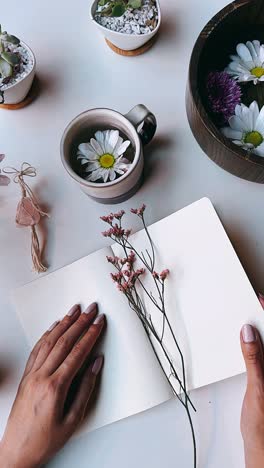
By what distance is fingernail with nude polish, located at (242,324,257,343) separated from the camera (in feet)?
1.99

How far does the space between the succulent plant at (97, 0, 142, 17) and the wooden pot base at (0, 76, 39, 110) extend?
15 centimetres

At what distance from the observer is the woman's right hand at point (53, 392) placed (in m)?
0.63

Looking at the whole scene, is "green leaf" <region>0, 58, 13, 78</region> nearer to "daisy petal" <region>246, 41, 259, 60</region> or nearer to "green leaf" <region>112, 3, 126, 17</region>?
"green leaf" <region>112, 3, 126, 17</region>

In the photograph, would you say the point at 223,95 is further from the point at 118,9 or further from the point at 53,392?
the point at 53,392

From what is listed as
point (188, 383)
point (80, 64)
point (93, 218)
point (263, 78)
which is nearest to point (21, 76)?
point (80, 64)

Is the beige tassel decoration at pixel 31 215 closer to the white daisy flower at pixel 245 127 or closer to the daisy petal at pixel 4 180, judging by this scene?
the daisy petal at pixel 4 180

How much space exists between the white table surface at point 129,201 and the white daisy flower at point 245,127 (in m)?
0.07

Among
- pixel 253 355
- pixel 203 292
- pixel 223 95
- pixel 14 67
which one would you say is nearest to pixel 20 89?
pixel 14 67

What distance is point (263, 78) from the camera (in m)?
0.66

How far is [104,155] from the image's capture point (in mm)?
637

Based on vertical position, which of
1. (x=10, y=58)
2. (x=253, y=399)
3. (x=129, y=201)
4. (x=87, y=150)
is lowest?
(x=253, y=399)

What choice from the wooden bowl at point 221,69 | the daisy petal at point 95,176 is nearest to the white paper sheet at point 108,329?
the daisy petal at point 95,176

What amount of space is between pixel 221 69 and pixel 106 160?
22 cm

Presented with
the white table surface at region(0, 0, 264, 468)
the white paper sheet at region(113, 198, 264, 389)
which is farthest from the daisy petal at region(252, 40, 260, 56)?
the white paper sheet at region(113, 198, 264, 389)
